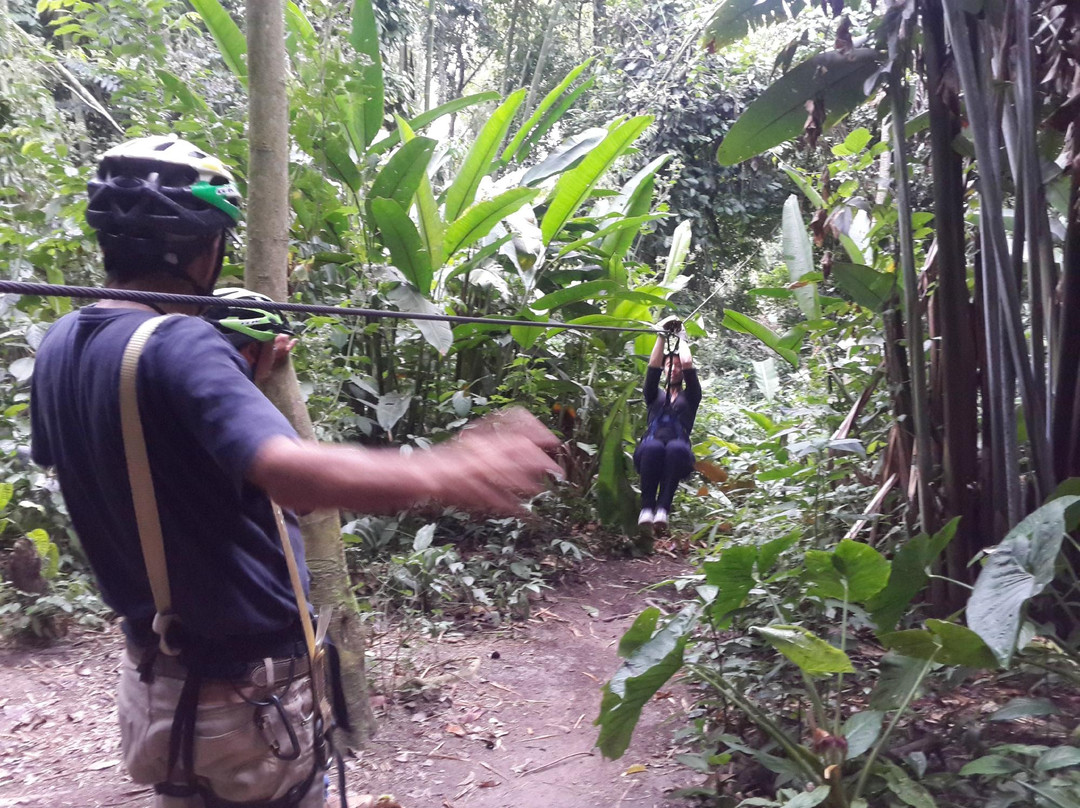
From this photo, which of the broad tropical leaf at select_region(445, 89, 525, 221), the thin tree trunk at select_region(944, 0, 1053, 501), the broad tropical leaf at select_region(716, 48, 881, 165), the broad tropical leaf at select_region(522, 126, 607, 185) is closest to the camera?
the thin tree trunk at select_region(944, 0, 1053, 501)

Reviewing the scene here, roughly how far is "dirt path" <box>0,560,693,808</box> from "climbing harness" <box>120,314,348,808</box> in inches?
58.4

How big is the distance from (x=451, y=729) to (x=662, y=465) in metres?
1.60

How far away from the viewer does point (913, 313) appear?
2.89 meters

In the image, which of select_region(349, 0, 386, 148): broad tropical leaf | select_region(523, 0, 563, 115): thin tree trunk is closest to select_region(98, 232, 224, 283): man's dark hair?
select_region(349, 0, 386, 148): broad tropical leaf

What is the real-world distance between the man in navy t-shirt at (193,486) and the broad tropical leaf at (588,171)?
3.93 m

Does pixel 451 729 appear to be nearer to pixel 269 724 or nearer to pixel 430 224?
pixel 269 724

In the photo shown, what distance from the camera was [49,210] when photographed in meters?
4.02

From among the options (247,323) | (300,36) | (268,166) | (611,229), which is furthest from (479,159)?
(247,323)

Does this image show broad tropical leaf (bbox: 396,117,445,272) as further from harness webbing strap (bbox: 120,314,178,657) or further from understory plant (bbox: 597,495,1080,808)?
harness webbing strap (bbox: 120,314,178,657)

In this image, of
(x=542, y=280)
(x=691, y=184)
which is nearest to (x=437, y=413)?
(x=542, y=280)

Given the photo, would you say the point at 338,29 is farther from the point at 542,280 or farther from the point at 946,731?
the point at 946,731

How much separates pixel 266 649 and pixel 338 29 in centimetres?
346

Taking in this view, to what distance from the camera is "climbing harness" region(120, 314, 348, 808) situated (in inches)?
41.4

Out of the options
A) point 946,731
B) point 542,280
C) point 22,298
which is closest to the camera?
point 946,731
